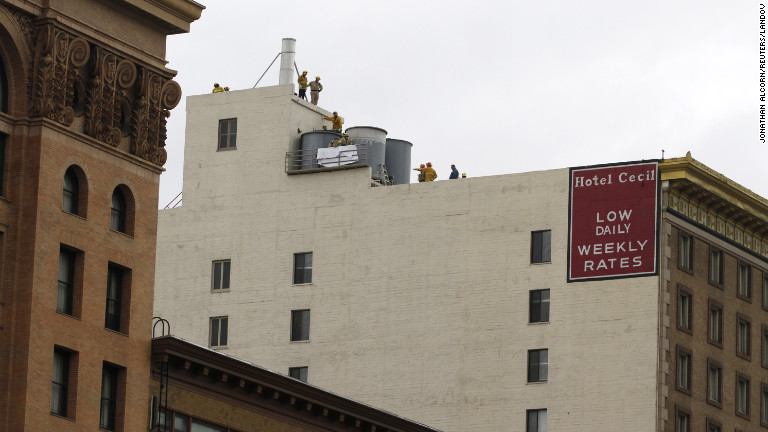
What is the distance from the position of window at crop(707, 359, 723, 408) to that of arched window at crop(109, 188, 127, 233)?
4100 cm

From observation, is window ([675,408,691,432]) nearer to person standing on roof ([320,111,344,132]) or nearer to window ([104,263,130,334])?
person standing on roof ([320,111,344,132])

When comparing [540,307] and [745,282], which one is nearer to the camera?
[540,307]

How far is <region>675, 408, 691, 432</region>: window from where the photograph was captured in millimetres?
94500

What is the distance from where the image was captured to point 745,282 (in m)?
102

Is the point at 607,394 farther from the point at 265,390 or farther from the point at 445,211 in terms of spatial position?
the point at 265,390

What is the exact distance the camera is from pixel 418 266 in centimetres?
9931

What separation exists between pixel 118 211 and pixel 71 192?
7.54 ft

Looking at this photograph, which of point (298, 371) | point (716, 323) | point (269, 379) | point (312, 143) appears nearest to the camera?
point (269, 379)

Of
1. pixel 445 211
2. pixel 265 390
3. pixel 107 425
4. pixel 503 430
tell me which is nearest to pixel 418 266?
pixel 445 211

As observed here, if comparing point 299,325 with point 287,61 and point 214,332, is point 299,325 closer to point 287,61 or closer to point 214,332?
point 214,332

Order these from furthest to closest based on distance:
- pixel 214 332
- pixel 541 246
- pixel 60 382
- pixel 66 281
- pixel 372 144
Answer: pixel 372 144 → pixel 214 332 → pixel 541 246 → pixel 66 281 → pixel 60 382

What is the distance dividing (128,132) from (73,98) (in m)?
2.70

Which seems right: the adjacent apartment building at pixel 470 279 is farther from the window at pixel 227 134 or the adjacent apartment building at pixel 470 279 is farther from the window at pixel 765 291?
the window at pixel 765 291

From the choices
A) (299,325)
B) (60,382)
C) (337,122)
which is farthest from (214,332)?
(60,382)
